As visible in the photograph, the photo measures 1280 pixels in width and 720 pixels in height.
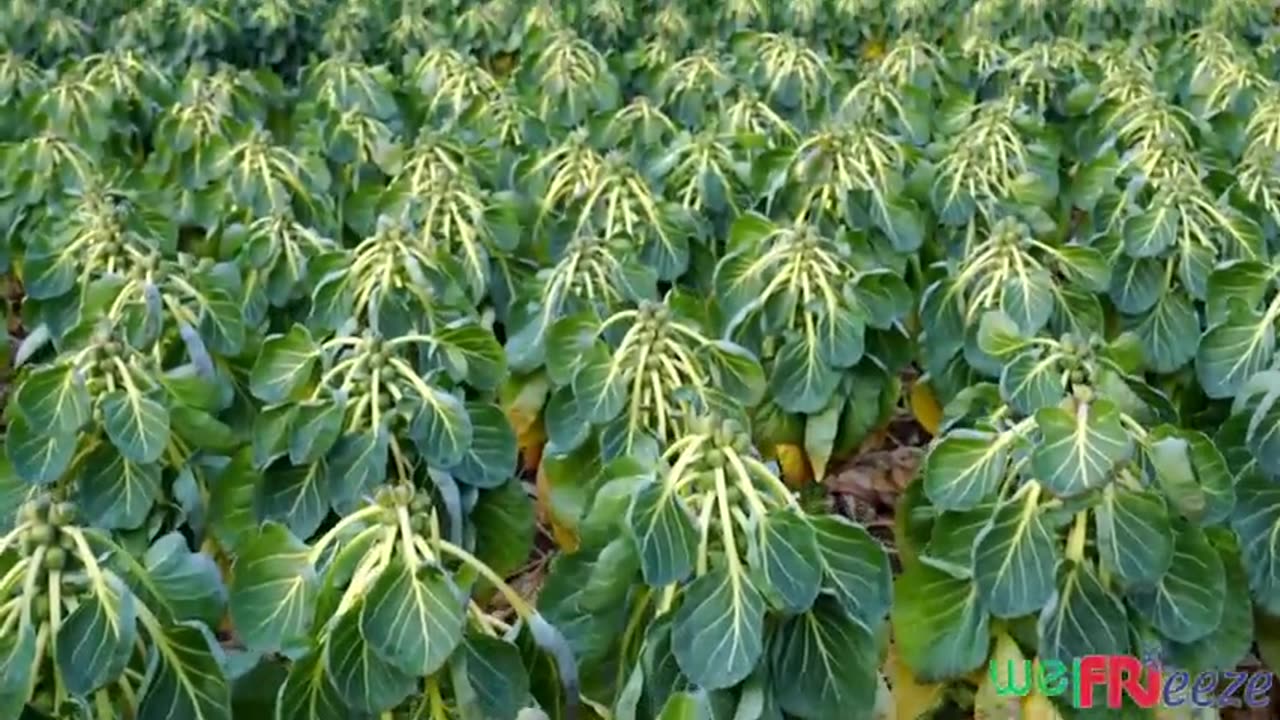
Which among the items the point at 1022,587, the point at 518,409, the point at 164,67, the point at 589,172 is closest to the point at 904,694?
the point at 1022,587

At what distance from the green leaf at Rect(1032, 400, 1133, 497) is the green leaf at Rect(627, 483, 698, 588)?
0.50 metres

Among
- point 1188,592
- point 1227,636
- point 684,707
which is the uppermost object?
point 684,707

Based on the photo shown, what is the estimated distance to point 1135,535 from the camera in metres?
1.88

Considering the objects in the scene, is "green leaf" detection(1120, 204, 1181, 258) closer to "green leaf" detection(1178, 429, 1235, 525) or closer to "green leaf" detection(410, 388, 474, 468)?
"green leaf" detection(1178, 429, 1235, 525)

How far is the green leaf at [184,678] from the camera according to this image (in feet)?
5.23

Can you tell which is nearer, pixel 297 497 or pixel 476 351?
pixel 297 497

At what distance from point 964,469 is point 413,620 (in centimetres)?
85

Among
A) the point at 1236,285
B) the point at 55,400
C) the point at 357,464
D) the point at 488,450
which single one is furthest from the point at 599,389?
the point at 1236,285

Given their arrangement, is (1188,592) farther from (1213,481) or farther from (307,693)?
(307,693)

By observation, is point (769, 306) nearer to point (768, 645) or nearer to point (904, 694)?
point (904, 694)

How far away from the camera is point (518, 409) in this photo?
2762 millimetres

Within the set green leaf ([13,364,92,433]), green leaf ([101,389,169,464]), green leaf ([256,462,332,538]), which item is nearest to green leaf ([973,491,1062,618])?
green leaf ([256,462,332,538])

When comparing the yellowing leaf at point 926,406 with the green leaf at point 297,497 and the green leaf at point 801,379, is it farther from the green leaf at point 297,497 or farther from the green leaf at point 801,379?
the green leaf at point 297,497

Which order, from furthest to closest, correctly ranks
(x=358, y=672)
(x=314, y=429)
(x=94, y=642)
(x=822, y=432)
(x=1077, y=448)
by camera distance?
(x=822, y=432) < (x=314, y=429) < (x=1077, y=448) < (x=358, y=672) < (x=94, y=642)
